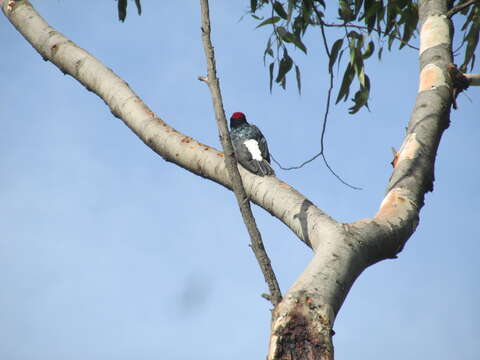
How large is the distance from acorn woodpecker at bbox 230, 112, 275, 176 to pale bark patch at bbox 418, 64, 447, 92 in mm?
860

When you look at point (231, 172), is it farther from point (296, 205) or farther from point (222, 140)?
point (296, 205)

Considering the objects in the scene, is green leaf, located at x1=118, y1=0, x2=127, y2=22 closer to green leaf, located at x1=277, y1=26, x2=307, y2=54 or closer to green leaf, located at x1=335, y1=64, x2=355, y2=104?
green leaf, located at x1=277, y1=26, x2=307, y2=54

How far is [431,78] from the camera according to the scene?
7.68 feet

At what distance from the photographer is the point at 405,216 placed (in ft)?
5.92

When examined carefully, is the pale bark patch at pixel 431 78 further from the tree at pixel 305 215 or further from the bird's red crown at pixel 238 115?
the bird's red crown at pixel 238 115

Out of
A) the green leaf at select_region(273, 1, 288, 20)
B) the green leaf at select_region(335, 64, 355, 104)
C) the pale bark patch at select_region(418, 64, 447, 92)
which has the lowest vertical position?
the pale bark patch at select_region(418, 64, 447, 92)

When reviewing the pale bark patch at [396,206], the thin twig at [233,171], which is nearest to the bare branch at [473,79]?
the pale bark patch at [396,206]

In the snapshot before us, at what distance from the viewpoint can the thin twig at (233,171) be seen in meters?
1.57

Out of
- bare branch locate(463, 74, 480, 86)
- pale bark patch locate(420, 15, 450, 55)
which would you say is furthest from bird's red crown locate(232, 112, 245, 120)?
bare branch locate(463, 74, 480, 86)

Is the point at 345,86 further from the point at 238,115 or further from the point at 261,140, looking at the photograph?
the point at 238,115

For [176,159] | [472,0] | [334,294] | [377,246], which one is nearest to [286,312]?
[334,294]

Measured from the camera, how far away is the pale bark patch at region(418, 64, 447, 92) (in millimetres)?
2305

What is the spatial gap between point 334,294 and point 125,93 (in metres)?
1.35

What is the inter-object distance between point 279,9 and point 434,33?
971 millimetres
